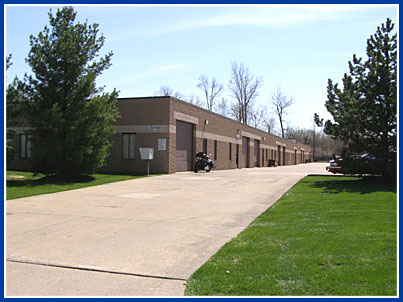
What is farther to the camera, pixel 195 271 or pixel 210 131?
pixel 210 131

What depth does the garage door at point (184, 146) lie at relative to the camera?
29531 mm

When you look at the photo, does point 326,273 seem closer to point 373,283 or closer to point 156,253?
point 373,283

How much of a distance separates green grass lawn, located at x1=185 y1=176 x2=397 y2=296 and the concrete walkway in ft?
1.52

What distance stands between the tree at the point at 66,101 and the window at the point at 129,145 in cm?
695

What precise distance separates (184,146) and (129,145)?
4389 millimetres

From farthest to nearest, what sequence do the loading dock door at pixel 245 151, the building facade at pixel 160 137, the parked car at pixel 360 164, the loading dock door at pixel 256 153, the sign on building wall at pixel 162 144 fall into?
1. the loading dock door at pixel 256 153
2. the loading dock door at pixel 245 151
3. the building facade at pixel 160 137
4. the sign on building wall at pixel 162 144
5. the parked car at pixel 360 164

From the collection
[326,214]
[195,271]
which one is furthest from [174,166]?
[195,271]

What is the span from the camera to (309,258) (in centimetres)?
600

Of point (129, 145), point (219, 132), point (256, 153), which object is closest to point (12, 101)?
point (129, 145)

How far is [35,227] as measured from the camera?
30.0ft

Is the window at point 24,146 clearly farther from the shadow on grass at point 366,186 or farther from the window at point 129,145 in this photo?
the shadow on grass at point 366,186

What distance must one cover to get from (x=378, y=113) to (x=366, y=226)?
1141 centimetres

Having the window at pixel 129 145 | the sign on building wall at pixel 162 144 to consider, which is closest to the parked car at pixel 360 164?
the sign on building wall at pixel 162 144

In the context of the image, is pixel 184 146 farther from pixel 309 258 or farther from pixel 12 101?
pixel 309 258
